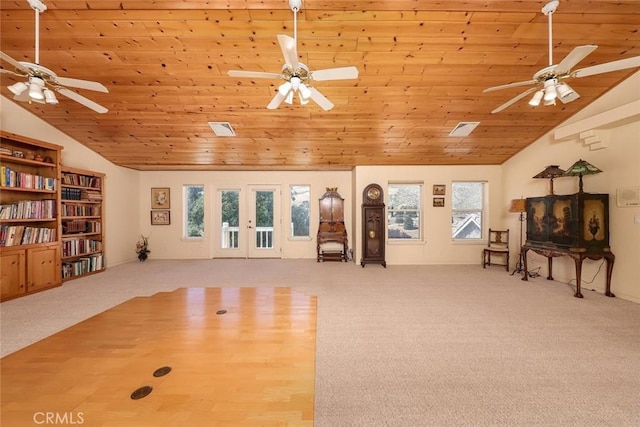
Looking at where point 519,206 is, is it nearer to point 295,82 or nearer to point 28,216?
point 295,82

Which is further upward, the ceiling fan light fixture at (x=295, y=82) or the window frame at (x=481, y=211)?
the ceiling fan light fixture at (x=295, y=82)

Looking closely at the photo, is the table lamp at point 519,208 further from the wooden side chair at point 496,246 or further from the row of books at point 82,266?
the row of books at point 82,266

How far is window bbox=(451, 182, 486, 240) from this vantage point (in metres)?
5.81

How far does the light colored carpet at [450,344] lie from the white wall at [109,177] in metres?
1.42

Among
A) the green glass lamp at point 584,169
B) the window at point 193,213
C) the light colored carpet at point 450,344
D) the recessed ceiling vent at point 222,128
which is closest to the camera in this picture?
the light colored carpet at point 450,344

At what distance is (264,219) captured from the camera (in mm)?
6426

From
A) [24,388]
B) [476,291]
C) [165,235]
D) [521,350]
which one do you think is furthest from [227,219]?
[521,350]

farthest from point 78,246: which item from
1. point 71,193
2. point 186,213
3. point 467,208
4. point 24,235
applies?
point 467,208

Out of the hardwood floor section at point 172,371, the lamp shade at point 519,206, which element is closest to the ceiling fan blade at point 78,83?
the hardwood floor section at point 172,371

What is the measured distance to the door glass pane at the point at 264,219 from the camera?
6.41 m

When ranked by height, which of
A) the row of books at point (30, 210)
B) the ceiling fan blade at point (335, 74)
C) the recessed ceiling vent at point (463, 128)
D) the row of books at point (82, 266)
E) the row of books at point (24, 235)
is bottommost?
the row of books at point (82, 266)

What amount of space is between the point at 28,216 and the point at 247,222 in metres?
3.67

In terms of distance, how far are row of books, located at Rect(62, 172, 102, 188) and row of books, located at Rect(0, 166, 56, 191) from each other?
1.79ft

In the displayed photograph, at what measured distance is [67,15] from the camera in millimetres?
2492
